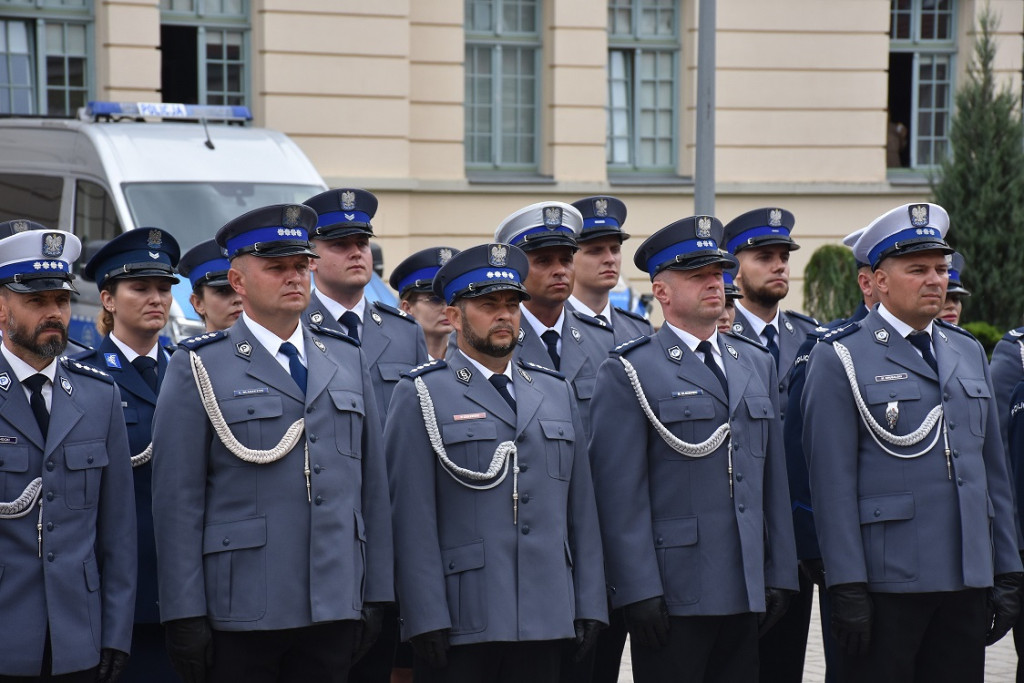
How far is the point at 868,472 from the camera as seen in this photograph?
568 cm

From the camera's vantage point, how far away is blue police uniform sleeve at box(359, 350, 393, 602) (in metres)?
5.00

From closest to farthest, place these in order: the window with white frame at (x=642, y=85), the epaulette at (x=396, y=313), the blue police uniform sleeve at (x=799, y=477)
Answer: the blue police uniform sleeve at (x=799, y=477), the epaulette at (x=396, y=313), the window with white frame at (x=642, y=85)

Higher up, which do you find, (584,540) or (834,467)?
(834,467)

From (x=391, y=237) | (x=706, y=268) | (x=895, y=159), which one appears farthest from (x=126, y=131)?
(x=895, y=159)

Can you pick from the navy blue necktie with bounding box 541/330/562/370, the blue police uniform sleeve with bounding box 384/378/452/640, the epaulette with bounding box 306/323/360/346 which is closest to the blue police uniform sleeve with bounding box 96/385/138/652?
the epaulette with bounding box 306/323/360/346

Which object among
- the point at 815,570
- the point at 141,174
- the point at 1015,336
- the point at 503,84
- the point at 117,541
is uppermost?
the point at 503,84

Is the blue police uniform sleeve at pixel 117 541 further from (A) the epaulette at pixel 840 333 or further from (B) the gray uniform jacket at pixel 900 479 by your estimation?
(A) the epaulette at pixel 840 333

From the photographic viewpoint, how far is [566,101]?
1806 centimetres

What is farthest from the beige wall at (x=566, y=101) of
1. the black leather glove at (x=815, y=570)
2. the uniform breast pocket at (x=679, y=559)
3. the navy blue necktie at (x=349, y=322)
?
the uniform breast pocket at (x=679, y=559)

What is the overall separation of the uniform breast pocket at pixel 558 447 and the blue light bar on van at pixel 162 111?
26.3 feet

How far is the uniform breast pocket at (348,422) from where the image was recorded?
16.4ft

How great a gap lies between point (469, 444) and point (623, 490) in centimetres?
65

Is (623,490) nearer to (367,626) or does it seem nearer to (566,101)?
(367,626)

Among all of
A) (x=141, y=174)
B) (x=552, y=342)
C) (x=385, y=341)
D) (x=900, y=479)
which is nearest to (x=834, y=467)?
(x=900, y=479)
